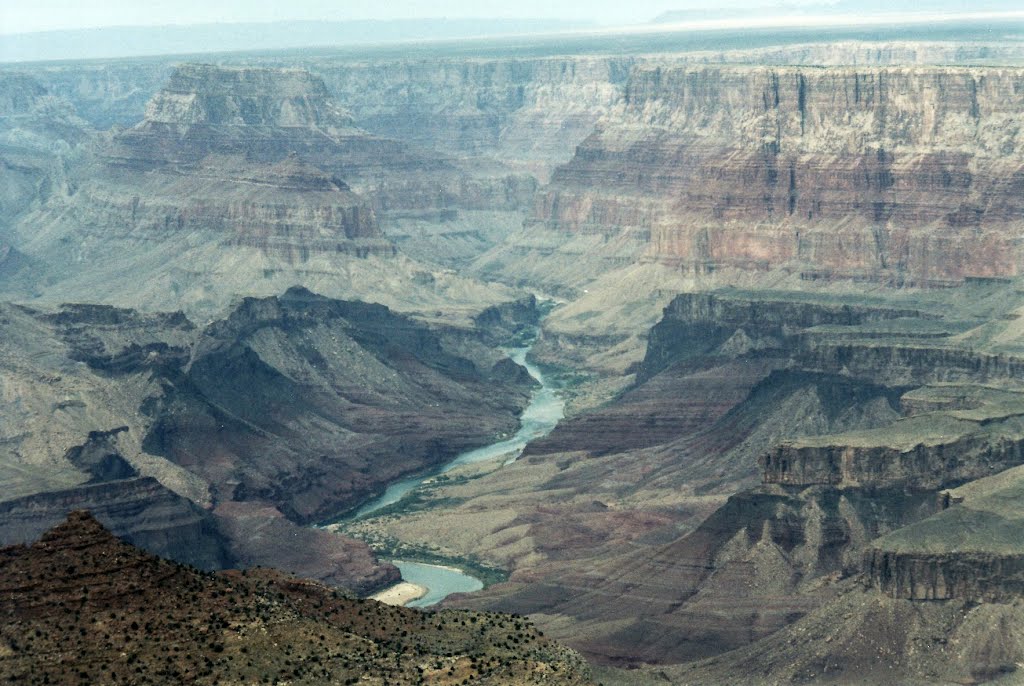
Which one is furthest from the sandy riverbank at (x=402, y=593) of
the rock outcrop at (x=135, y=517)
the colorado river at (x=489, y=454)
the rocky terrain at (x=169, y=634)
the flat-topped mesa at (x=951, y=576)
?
the rocky terrain at (x=169, y=634)

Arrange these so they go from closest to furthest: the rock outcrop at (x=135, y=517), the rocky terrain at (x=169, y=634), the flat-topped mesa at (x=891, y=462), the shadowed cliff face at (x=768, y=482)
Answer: the rocky terrain at (x=169, y=634)
the shadowed cliff face at (x=768, y=482)
the flat-topped mesa at (x=891, y=462)
the rock outcrop at (x=135, y=517)

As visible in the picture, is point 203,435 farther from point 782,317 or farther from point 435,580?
point 782,317

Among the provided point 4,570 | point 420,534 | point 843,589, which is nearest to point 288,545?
point 420,534

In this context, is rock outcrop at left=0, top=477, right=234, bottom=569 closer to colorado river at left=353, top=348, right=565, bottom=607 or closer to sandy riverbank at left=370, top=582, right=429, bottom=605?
sandy riverbank at left=370, top=582, right=429, bottom=605

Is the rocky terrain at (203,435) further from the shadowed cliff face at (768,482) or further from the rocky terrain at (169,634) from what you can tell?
the rocky terrain at (169,634)

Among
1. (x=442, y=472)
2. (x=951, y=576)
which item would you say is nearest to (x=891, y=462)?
(x=951, y=576)

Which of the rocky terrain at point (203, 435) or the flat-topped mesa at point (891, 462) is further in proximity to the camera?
the rocky terrain at point (203, 435)

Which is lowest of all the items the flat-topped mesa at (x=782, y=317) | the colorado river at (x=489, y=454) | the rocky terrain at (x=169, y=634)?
the colorado river at (x=489, y=454)
